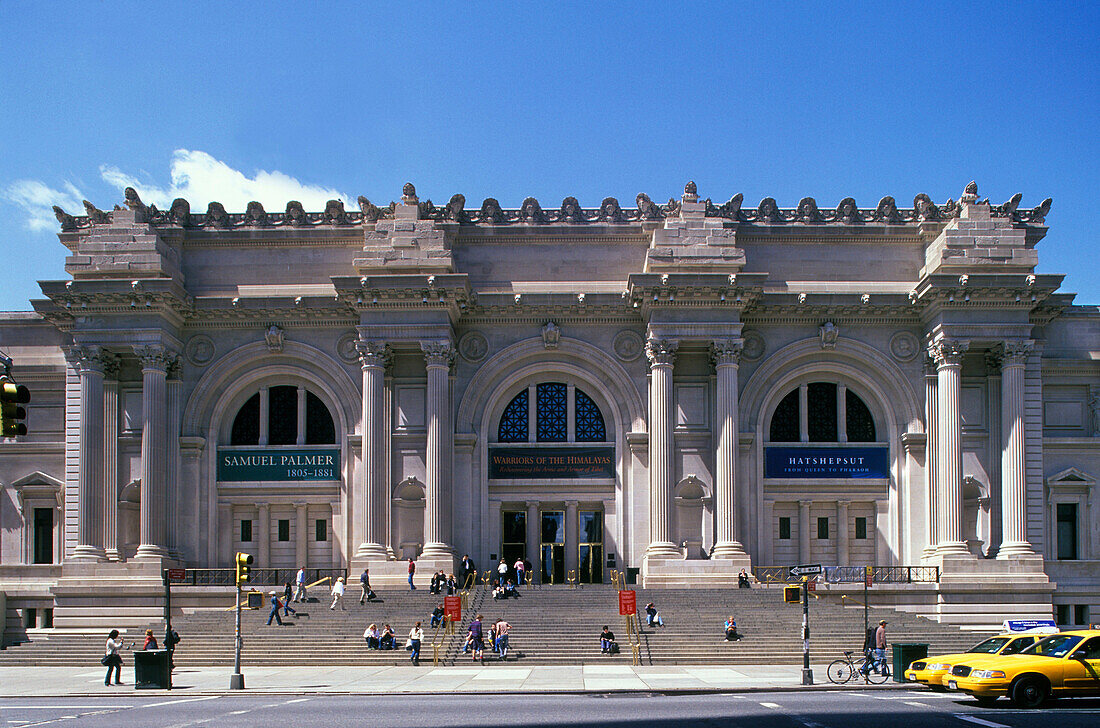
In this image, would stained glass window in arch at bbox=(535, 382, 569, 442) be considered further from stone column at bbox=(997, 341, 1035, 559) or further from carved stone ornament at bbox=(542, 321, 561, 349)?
stone column at bbox=(997, 341, 1035, 559)

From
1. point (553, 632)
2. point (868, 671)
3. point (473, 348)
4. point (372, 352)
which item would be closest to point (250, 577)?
point (372, 352)

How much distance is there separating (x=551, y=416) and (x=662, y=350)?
6.39 m

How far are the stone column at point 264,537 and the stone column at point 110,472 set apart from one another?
591 centimetres

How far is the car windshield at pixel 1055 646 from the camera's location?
25.0 meters

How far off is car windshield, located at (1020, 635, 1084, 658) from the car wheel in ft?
2.96

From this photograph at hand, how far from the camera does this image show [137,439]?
48719 millimetres

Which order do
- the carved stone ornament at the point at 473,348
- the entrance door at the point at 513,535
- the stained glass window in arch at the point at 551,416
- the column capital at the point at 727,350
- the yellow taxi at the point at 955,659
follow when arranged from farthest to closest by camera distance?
the stained glass window in arch at the point at 551,416 → the entrance door at the point at 513,535 → the carved stone ornament at the point at 473,348 → the column capital at the point at 727,350 → the yellow taxi at the point at 955,659

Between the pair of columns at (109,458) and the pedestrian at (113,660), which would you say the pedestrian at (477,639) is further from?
the pair of columns at (109,458)

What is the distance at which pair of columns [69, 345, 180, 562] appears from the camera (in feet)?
154

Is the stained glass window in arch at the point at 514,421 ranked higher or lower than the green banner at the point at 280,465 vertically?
higher

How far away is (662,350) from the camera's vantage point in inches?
1848

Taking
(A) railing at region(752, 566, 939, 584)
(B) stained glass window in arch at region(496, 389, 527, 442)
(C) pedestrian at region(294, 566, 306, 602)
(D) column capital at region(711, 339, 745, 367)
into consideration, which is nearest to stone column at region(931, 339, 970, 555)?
(A) railing at region(752, 566, 939, 584)

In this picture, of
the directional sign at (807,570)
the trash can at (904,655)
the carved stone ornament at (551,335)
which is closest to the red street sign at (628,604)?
the trash can at (904,655)

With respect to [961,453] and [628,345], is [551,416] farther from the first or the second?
[961,453]
